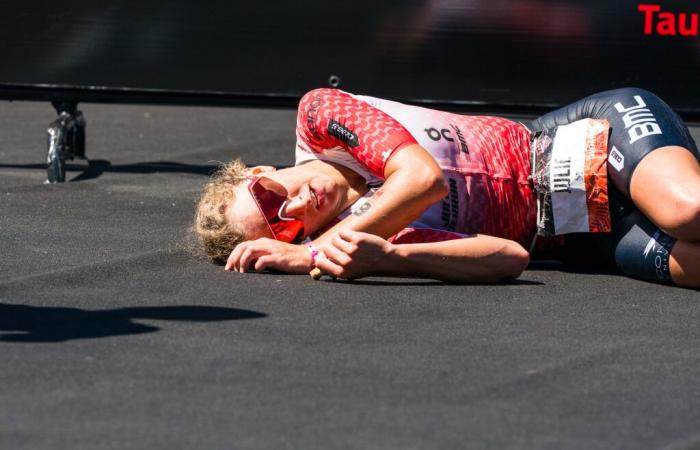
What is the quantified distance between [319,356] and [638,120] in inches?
57.9

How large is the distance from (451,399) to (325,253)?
115 cm

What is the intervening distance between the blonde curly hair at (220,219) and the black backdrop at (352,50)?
2.15 meters

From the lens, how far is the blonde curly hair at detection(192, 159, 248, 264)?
387cm

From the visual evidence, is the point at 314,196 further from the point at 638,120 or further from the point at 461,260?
the point at 638,120

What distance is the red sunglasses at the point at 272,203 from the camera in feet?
12.4

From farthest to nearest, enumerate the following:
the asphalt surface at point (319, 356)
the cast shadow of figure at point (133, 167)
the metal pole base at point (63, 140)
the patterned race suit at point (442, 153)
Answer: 1. the cast shadow of figure at point (133, 167)
2. the metal pole base at point (63, 140)
3. the patterned race suit at point (442, 153)
4. the asphalt surface at point (319, 356)

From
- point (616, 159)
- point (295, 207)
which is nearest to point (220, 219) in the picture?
point (295, 207)

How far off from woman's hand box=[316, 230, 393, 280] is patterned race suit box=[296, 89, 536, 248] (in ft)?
0.63

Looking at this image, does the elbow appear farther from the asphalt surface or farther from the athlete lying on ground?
the asphalt surface

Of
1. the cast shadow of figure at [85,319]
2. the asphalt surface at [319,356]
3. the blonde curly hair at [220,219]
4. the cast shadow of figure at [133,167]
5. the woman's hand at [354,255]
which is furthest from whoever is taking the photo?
the cast shadow of figure at [133,167]

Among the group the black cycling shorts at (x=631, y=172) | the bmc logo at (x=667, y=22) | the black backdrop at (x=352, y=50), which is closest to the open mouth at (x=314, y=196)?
the black cycling shorts at (x=631, y=172)

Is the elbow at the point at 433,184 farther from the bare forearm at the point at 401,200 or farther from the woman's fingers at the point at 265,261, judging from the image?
the woman's fingers at the point at 265,261

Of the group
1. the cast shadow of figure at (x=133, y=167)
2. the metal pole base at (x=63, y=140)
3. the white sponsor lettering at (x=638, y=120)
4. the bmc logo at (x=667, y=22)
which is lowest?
the cast shadow of figure at (x=133, y=167)

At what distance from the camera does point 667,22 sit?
19.3ft
